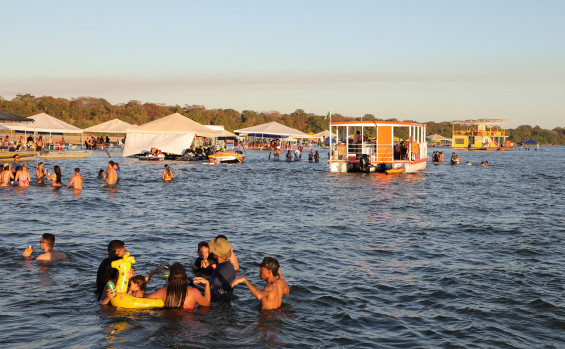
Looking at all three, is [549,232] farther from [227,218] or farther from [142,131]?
[142,131]

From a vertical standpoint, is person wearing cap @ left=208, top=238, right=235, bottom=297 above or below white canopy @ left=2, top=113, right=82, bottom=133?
below

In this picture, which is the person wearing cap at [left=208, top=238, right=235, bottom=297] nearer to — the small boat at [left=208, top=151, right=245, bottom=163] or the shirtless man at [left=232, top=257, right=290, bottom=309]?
the shirtless man at [left=232, top=257, right=290, bottom=309]

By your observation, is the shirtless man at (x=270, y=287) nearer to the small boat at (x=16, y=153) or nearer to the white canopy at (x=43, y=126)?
the small boat at (x=16, y=153)

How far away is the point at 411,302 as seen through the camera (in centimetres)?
941

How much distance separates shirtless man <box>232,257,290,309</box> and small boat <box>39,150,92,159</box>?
140 ft

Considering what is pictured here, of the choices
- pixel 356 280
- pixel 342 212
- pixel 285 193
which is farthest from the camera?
pixel 285 193

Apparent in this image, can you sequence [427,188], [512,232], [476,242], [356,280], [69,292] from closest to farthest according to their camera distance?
[69,292] → [356,280] → [476,242] → [512,232] → [427,188]

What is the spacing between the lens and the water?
7.88m

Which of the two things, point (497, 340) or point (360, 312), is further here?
point (360, 312)

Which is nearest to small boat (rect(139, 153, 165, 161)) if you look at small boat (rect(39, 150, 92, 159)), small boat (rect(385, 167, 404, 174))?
small boat (rect(39, 150, 92, 159))

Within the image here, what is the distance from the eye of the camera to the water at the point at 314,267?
25.8 ft

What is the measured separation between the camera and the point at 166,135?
158 ft

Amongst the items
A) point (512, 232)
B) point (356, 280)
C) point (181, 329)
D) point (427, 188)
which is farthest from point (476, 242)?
point (427, 188)

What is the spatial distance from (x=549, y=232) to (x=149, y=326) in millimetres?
13338
